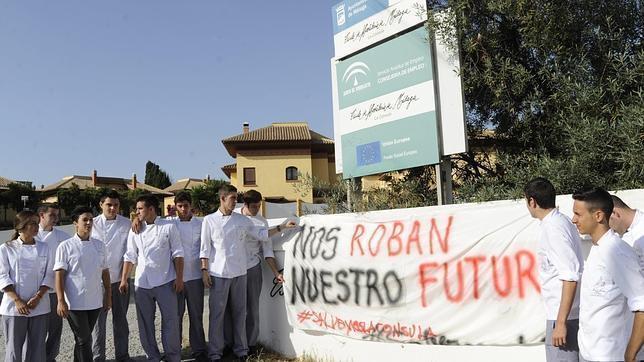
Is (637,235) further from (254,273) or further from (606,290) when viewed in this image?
(254,273)

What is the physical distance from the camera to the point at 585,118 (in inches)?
208

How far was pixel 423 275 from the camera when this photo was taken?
A: 484 cm

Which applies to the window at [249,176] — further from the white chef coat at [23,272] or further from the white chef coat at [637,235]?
the white chef coat at [637,235]

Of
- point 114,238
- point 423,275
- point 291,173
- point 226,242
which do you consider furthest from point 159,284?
point 291,173

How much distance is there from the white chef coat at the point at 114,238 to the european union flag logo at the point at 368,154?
3038 mm

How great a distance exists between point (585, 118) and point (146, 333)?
5.09 meters

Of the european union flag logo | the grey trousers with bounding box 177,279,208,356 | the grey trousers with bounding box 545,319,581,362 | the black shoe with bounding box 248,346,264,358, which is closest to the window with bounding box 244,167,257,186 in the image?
the european union flag logo

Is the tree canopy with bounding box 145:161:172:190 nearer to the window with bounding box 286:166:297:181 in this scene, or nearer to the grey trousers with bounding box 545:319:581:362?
the window with bounding box 286:166:297:181

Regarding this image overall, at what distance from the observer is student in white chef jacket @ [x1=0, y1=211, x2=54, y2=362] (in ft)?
16.9

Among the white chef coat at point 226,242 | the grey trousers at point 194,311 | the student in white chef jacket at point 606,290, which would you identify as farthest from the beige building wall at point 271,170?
the student in white chef jacket at point 606,290

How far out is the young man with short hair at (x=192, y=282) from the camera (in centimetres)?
607

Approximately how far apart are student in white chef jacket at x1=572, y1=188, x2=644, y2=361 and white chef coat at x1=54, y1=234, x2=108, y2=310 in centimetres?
456

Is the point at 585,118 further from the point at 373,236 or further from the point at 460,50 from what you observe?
the point at 373,236

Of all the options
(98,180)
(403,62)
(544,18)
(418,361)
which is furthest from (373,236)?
(98,180)
